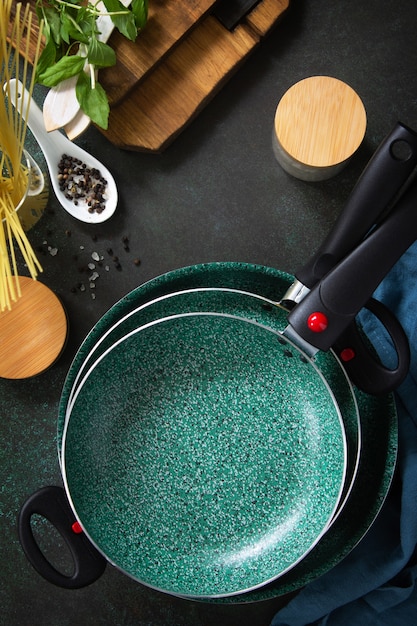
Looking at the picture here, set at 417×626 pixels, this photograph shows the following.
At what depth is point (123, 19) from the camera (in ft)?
2.39

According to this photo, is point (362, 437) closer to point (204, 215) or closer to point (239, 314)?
point (239, 314)

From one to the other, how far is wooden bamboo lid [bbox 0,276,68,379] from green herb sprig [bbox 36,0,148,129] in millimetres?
242

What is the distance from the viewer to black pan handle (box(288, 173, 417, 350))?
57 centimetres

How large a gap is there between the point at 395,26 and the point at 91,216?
0.50m

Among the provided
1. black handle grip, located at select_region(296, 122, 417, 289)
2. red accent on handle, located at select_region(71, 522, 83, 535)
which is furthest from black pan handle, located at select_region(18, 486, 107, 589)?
black handle grip, located at select_region(296, 122, 417, 289)

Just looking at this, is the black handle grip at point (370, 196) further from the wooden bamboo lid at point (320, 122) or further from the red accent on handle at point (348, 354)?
the wooden bamboo lid at point (320, 122)

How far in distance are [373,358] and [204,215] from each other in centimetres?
36

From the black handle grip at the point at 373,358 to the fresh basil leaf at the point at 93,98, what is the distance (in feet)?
1.29

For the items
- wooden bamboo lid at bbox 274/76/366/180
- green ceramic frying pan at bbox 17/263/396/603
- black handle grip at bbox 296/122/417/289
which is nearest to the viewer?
black handle grip at bbox 296/122/417/289

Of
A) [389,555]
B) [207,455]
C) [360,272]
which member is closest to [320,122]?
[360,272]

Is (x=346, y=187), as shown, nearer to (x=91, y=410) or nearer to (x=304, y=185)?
(x=304, y=185)

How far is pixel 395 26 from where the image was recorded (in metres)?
0.85

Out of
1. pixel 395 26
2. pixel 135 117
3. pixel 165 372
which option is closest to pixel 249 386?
pixel 165 372

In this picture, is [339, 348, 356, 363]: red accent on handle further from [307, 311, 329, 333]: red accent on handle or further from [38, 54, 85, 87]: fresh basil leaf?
[38, 54, 85, 87]: fresh basil leaf
